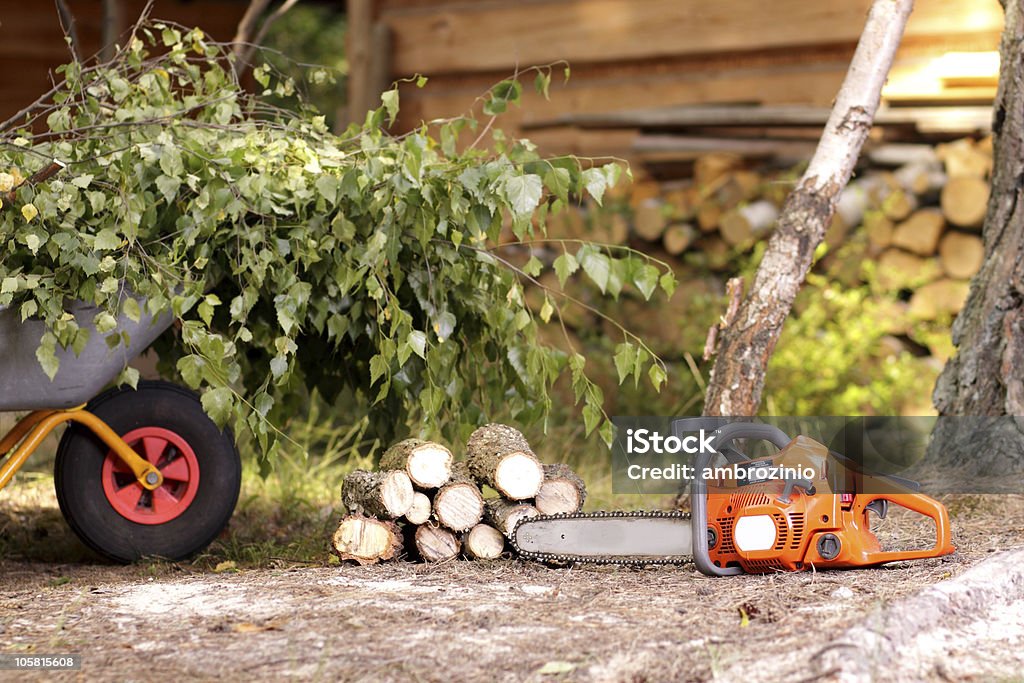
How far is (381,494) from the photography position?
279 centimetres

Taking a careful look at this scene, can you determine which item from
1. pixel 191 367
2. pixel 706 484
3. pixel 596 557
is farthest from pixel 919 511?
pixel 191 367

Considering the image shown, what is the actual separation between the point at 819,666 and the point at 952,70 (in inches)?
156

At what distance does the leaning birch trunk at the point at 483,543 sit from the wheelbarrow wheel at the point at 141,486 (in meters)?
0.67

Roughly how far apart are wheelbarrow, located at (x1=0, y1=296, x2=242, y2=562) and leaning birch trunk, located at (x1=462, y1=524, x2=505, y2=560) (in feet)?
2.27

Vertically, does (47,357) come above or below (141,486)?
above

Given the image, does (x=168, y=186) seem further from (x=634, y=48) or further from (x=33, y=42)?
(x=33, y=42)

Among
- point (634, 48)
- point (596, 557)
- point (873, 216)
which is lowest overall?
point (596, 557)

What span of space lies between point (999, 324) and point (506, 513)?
5.07 ft

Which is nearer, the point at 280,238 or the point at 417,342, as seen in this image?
the point at 417,342

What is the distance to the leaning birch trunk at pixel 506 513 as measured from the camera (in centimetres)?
281

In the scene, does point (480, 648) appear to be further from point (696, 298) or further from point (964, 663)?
point (696, 298)

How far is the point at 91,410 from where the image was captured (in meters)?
2.98

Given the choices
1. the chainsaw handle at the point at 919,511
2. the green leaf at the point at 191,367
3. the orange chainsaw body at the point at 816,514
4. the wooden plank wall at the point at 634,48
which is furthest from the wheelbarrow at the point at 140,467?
the wooden plank wall at the point at 634,48

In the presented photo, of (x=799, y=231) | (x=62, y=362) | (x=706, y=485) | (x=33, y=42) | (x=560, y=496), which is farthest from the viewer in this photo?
(x=33, y=42)
